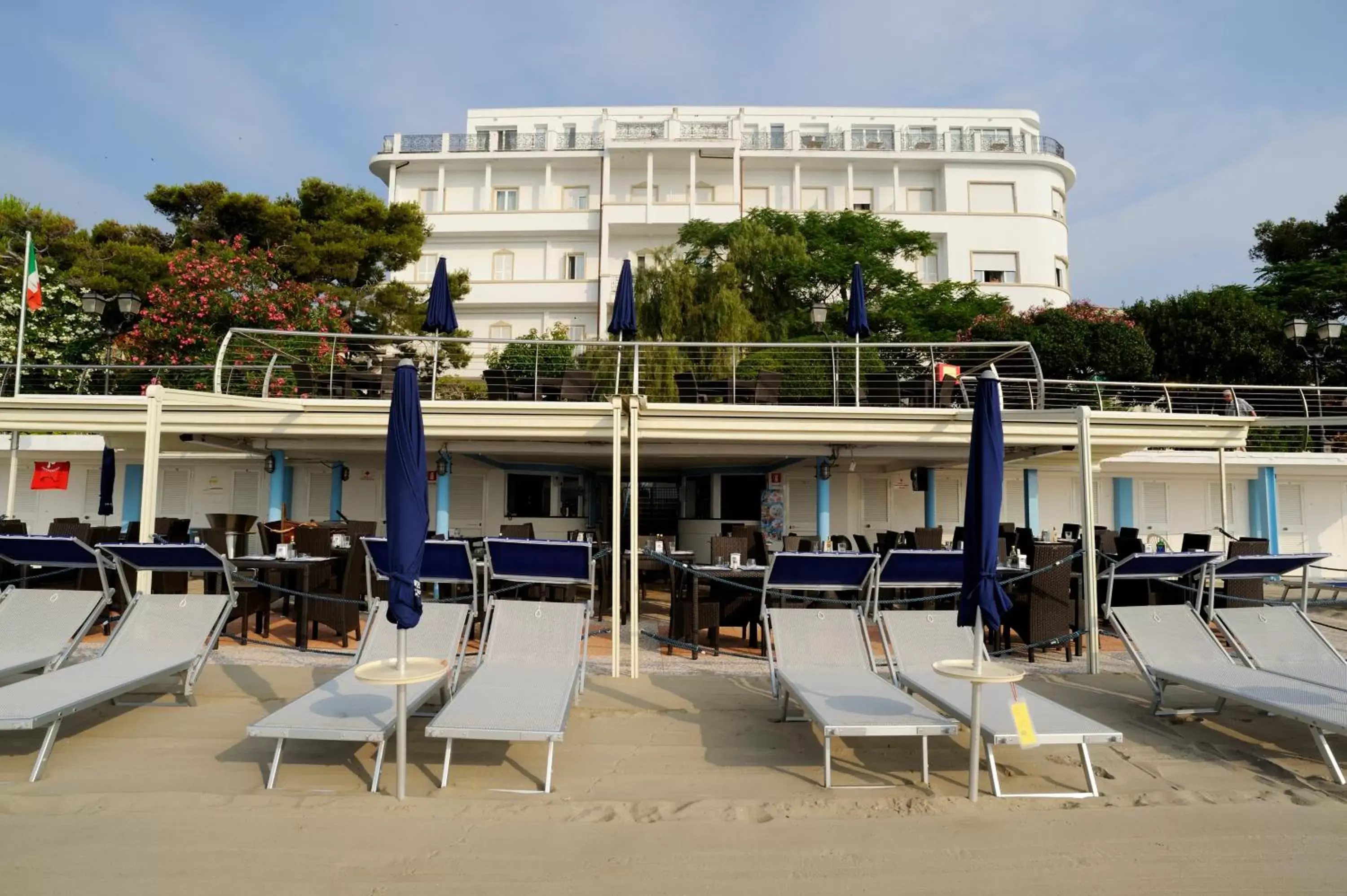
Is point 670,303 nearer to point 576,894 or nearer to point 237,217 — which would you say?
point 237,217

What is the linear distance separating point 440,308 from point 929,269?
94.6 ft

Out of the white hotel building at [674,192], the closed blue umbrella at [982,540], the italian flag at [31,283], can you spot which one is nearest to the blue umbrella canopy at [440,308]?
the closed blue umbrella at [982,540]

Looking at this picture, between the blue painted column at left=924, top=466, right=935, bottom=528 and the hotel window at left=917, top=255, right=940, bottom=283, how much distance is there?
21924 mm

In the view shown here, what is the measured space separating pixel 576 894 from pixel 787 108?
1535 inches

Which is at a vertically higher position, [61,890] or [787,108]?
[787,108]

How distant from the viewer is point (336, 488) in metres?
14.5

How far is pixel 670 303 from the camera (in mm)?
23859

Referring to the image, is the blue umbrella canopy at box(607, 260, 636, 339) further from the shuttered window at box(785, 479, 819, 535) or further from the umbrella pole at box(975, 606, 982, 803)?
the umbrella pole at box(975, 606, 982, 803)

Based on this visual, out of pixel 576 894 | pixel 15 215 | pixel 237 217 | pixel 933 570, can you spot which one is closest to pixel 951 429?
pixel 933 570

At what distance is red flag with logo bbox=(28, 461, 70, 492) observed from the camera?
15102 mm

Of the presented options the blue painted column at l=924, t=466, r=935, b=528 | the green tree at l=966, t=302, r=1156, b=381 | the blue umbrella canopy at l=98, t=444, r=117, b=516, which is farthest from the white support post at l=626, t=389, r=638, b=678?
the green tree at l=966, t=302, r=1156, b=381

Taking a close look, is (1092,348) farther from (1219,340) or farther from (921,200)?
(921,200)

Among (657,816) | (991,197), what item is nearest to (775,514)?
(657,816)

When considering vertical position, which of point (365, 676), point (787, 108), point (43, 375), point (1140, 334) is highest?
point (787, 108)
